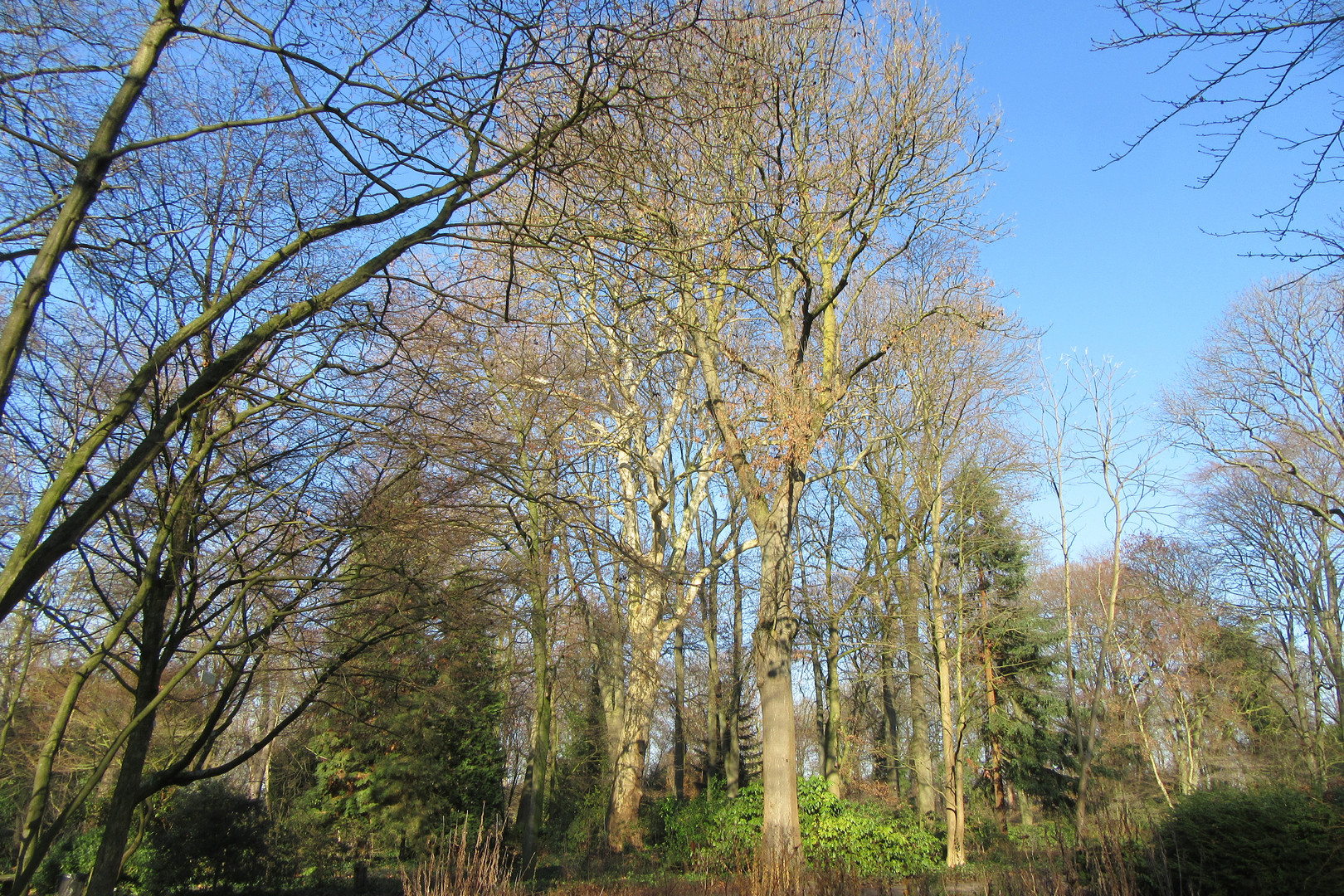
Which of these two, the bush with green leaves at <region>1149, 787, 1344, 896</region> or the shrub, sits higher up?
the bush with green leaves at <region>1149, 787, 1344, 896</region>

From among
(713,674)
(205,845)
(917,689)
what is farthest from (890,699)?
(205,845)

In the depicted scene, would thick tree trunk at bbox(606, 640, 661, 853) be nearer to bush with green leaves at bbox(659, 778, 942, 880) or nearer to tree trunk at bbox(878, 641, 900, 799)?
bush with green leaves at bbox(659, 778, 942, 880)

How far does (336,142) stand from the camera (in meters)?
3.28

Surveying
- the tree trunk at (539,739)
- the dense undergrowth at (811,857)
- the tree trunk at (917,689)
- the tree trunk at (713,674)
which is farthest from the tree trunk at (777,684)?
the tree trunk at (713,674)

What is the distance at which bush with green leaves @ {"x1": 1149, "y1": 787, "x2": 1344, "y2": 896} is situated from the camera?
697cm

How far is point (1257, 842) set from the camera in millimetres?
7301

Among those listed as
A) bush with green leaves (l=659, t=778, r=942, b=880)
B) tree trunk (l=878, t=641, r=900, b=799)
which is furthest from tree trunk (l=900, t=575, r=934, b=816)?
→ bush with green leaves (l=659, t=778, r=942, b=880)

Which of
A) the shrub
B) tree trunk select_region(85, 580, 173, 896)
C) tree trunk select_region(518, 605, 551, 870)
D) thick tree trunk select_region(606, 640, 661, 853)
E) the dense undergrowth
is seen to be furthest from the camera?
thick tree trunk select_region(606, 640, 661, 853)

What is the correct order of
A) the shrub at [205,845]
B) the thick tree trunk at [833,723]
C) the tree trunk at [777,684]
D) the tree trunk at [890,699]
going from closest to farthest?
the tree trunk at [777,684], the shrub at [205,845], the tree trunk at [890,699], the thick tree trunk at [833,723]

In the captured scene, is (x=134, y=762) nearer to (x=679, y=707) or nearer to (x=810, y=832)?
(x=810, y=832)

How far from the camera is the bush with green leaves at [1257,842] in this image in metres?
6.97

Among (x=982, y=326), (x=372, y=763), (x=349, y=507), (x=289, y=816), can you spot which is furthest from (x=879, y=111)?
(x=289, y=816)

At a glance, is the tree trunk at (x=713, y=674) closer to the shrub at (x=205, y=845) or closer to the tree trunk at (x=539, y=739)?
the tree trunk at (x=539, y=739)

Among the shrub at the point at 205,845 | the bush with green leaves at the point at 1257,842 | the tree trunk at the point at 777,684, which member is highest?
the tree trunk at the point at 777,684
